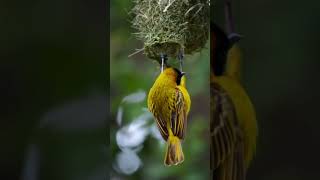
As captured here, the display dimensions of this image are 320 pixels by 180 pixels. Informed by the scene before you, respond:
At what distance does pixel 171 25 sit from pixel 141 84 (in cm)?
26

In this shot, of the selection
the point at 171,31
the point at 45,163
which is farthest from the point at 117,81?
the point at 45,163

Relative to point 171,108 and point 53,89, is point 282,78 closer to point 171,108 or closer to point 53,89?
point 171,108

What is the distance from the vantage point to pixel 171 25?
241cm

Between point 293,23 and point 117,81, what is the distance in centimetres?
71

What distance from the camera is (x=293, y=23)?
2.31 m

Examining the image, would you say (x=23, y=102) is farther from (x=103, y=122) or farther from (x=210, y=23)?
(x=210, y=23)

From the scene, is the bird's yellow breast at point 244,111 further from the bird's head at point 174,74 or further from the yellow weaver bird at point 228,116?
the bird's head at point 174,74

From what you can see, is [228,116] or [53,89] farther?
[53,89]

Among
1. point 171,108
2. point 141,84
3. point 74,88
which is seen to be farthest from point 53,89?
point 171,108

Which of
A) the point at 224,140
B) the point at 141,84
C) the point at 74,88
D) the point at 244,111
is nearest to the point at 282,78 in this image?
the point at 244,111

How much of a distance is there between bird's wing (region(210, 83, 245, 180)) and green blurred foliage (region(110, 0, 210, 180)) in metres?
0.05

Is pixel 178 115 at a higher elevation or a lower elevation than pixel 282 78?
lower

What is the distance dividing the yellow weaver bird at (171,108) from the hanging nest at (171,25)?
0.09 m

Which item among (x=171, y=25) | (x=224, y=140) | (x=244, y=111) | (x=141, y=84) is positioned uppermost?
(x=171, y=25)
